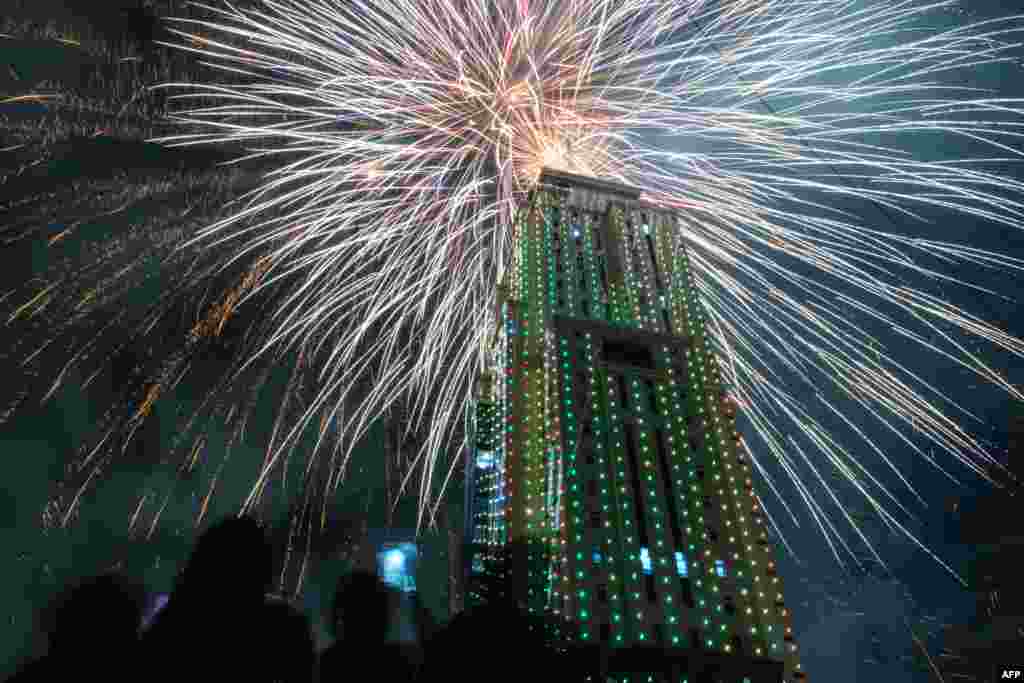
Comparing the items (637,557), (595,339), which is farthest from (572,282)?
(637,557)

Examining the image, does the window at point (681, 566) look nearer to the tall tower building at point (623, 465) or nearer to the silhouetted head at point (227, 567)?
the tall tower building at point (623, 465)

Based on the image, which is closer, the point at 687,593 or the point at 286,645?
the point at 286,645

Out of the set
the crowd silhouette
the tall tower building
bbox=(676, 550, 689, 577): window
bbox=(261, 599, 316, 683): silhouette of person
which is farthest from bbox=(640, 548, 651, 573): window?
bbox=(261, 599, 316, 683): silhouette of person

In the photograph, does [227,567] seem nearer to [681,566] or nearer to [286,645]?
[286,645]

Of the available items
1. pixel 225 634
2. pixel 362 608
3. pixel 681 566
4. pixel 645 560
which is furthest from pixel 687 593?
pixel 225 634

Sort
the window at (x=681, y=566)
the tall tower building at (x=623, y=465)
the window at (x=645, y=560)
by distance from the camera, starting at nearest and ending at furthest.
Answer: the tall tower building at (x=623, y=465), the window at (x=645, y=560), the window at (x=681, y=566)

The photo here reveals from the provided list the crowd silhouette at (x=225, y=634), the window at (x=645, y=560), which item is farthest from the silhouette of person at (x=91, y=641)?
the window at (x=645, y=560)
